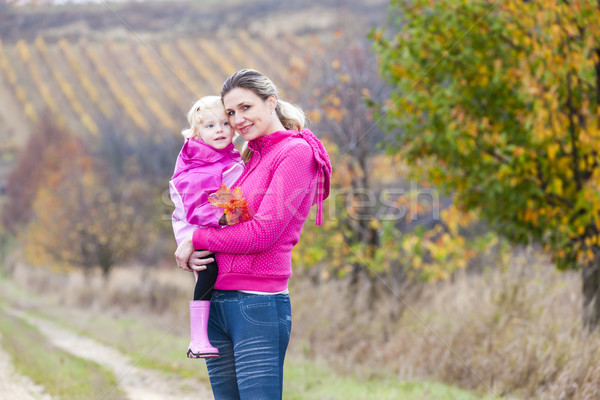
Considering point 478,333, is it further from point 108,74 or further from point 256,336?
point 108,74

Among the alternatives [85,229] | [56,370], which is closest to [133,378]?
[56,370]

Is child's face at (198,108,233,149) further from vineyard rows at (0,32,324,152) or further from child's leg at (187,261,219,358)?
vineyard rows at (0,32,324,152)

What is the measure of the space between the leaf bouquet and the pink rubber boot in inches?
13.8

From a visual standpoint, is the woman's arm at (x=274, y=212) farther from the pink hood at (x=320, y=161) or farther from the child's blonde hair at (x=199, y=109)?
the child's blonde hair at (x=199, y=109)

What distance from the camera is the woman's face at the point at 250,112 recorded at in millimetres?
2180

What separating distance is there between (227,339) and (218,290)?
198mm

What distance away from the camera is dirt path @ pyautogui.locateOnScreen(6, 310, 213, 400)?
541 cm

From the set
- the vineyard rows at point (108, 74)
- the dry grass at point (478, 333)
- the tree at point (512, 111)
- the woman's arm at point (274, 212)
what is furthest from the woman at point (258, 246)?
the vineyard rows at point (108, 74)

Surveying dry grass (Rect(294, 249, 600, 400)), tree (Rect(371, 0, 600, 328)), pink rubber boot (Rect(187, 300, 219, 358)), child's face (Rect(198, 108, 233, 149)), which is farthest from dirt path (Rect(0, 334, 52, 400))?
tree (Rect(371, 0, 600, 328))

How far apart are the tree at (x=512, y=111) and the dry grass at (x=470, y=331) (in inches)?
14.7

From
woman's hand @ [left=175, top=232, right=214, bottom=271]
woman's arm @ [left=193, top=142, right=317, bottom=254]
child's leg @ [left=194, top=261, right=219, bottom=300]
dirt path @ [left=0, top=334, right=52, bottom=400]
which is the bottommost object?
dirt path @ [left=0, top=334, right=52, bottom=400]

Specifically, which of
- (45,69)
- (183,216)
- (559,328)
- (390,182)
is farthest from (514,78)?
(45,69)

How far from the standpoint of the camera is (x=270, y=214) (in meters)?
2.04

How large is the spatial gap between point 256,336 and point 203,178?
2.20ft
